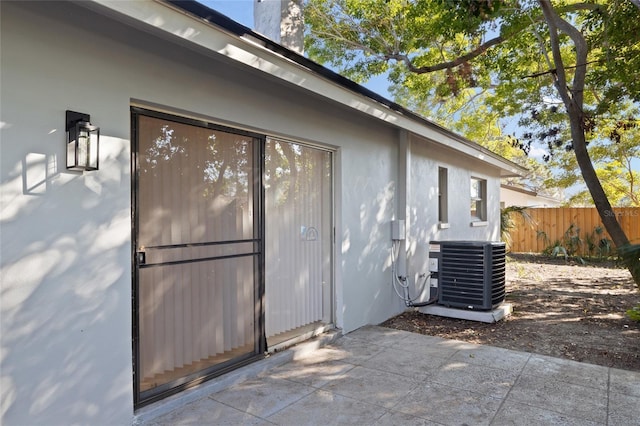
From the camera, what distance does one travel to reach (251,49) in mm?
3164

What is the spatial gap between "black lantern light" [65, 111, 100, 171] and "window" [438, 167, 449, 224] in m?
6.60

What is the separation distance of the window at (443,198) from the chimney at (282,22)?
3836 mm

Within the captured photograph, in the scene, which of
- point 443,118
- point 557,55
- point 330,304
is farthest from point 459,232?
point 443,118

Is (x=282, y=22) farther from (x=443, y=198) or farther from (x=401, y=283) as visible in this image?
(x=443, y=198)

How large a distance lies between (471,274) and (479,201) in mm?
4968

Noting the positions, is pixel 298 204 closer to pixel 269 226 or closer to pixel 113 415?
pixel 269 226

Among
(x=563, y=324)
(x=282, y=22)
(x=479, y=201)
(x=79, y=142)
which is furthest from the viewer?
(x=479, y=201)

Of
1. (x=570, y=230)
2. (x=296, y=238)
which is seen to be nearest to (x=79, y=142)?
(x=296, y=238)

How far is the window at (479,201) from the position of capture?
10.2 metres

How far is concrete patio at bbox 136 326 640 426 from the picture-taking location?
302cm

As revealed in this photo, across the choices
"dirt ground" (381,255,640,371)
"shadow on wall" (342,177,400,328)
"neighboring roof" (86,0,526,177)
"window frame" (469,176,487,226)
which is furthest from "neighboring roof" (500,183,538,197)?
"neighboring roof" (86,0,526,177)

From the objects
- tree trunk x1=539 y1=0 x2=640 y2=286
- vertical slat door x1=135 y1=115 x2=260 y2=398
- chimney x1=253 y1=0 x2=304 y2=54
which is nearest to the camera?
vertical slat door x1=135 y1=115 x2=260 y2=398

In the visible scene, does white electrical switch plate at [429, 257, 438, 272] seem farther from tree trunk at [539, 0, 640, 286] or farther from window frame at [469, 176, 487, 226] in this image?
window frame at [469, 176, 487, 226]

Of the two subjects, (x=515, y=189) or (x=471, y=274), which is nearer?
(x=471, y=274)
